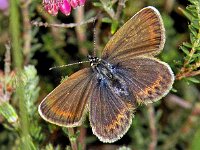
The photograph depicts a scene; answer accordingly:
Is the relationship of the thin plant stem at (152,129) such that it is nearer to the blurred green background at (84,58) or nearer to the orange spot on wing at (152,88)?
the blurred green background at (84,58)

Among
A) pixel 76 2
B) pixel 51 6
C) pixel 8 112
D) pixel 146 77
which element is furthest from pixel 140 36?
pixel 8 112

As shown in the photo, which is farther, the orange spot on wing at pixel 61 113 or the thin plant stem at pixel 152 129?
the thin plant stem at pixel 152 129

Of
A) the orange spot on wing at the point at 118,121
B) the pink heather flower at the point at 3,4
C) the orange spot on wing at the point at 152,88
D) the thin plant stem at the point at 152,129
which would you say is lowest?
the thin plant stem at the point at 152,129

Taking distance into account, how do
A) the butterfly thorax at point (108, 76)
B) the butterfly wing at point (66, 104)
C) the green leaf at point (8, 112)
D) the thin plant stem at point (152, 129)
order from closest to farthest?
1. the butterfly wing at point (66, 104)
2. the butterfly thorax at point (108, 76)
3. the green leaf at point (8, 112)
4. the thin plant stem at point (152, 129)

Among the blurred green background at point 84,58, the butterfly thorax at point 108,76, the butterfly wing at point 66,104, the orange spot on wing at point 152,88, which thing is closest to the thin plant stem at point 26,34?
the blurred green background at point 84,58

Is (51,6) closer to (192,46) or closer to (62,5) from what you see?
(62,5)

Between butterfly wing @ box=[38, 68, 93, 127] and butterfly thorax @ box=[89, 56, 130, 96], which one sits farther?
butterfly thorax @ box=[89, 56, 130, 96]

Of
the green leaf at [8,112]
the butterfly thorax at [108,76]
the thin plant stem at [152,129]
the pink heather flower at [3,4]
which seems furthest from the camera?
the pink heather flower at [3,4]

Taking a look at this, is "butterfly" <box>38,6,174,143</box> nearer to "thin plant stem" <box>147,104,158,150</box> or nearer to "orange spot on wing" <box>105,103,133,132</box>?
"orange spot on wing" <box>105,103,133,132</box>

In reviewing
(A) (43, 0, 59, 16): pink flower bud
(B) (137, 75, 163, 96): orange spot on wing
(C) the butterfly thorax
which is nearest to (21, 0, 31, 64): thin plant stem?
(A) (43, 0, 59, 16): pink flower bud
